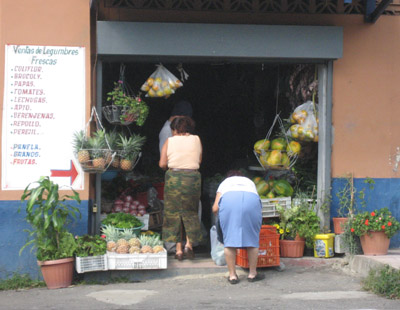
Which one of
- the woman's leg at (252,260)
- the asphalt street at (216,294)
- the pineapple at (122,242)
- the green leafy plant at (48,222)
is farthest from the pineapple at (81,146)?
the woman's leg at (252,260)

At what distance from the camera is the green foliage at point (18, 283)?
721 centimetres

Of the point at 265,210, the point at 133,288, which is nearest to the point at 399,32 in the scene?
the point at 265,210

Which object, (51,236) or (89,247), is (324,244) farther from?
(51,236)

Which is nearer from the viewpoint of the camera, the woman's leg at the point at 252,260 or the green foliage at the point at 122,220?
the woman's leg at the point at 252,260

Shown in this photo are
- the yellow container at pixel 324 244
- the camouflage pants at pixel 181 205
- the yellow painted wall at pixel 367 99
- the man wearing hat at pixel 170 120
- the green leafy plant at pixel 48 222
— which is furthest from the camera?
the man wearing hat at pixel 170 120

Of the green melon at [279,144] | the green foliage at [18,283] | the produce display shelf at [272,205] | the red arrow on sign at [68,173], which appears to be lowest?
the green foliage at [18,283]

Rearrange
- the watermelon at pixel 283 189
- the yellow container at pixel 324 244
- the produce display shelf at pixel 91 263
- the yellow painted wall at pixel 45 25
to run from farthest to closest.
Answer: the watermelon at pixel 283 189 → the yellow container at pixel 324 244 → the yellow painted wall at pixel 45 25 → the produce display shelf at pixel 91 263

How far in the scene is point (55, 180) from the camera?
7457 mm

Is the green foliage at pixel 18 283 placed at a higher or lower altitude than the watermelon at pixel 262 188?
lower

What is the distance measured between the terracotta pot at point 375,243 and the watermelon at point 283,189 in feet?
4.22

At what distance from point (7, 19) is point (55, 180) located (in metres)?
2.10

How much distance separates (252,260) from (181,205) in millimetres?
Answer: 1266

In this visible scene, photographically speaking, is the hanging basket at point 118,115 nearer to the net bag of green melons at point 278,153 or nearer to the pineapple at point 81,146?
the pineapple at point 81,146

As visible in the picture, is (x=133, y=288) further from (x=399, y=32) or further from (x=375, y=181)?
(x=399, y=32)
